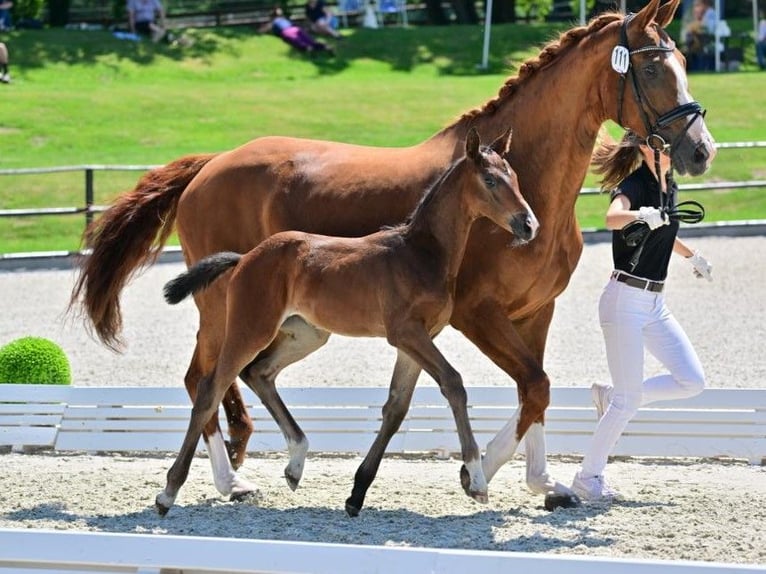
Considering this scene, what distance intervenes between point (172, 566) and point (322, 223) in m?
2.70

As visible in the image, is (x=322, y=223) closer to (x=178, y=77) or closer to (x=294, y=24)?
(x=178, y=77)

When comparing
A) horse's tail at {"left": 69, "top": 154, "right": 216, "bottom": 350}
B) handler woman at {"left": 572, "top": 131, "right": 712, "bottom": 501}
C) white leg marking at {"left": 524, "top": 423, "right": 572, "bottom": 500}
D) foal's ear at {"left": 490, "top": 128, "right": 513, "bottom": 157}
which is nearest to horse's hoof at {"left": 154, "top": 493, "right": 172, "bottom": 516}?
horse's tail at {"left": 69, "top": 154, "right": 216, "bottom": 350}

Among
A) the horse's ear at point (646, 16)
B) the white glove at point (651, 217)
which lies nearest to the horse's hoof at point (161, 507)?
the white glove at point (651, 217)

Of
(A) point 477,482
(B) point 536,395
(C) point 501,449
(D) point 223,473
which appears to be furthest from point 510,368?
(D) point 223,473

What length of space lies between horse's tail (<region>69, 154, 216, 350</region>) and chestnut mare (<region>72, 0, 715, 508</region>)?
0.95 feet

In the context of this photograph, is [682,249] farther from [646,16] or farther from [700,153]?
[646,16]

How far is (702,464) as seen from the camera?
7316 millimetres

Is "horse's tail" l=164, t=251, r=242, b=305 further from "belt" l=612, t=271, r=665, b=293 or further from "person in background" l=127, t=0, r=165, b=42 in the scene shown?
"person in background" l=127, t=0, r=165, b=42

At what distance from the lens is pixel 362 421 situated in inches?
311

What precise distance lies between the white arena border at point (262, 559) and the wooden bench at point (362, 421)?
3499 mm

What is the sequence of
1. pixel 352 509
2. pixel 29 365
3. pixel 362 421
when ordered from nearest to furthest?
pixel 352 509 → pixel 362 421 → pixel 29 365

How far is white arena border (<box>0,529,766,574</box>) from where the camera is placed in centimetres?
387

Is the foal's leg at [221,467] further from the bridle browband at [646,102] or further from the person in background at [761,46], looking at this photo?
the person in background at [761,46]

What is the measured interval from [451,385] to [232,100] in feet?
62.9
